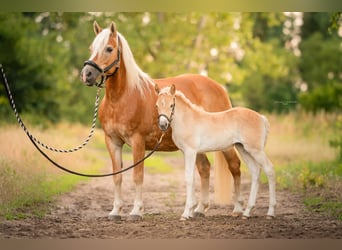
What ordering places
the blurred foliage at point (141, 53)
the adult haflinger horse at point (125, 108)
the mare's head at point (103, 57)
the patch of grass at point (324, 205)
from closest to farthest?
the mare's head at point (103, 57), the adult haflinger horse at point (125, 108), the patch of grass at point (324, 205), the blurred foliage at point (141, 53)

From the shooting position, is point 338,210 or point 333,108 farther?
point 333,108

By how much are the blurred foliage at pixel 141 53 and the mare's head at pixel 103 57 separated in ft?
18.7

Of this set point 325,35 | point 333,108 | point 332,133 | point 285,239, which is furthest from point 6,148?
point 325,35

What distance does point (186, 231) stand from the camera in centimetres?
595

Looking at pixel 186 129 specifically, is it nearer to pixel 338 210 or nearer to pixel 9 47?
pixel 338 210

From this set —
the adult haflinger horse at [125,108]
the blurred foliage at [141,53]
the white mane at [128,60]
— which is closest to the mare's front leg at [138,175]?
the adult haflinger horse at [125,108]

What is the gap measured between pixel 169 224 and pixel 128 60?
166 centimetres

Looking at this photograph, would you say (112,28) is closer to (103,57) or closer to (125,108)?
(103,57)

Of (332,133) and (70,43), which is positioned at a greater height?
(70,43)

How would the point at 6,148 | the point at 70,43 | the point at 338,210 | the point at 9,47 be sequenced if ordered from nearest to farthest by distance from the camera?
1. the point at 338,210
2. the point at 6,148
3. the point at 9,47
4. the point at 70,43

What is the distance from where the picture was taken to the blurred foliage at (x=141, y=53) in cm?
1285

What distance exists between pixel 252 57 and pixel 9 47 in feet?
18.7

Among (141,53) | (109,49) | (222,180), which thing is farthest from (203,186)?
(141,53)

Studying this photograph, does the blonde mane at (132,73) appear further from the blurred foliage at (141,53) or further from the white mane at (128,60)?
the blurred foliage at (141,53)
